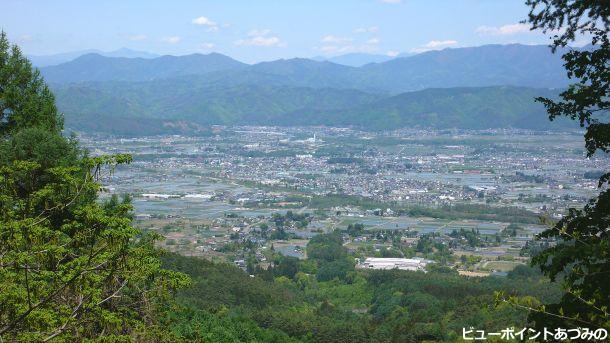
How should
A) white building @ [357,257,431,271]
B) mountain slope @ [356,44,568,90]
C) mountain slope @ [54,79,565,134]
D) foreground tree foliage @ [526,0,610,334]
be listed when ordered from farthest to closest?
mountain slope @ [356,44,568,90] < mountain slope @ [54,79,565,134] < white building @ [357,257,431,271] < foreground tree foliage @ [526,0,610,334]

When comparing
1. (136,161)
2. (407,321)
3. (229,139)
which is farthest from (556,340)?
(229,139)

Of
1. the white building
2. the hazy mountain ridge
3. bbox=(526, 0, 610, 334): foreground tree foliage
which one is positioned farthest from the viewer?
the hazy mountain ridge

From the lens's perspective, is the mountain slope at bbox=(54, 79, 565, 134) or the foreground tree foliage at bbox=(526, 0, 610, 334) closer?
the foreground tree foliage at bbox=(526, 0, 610, 334)

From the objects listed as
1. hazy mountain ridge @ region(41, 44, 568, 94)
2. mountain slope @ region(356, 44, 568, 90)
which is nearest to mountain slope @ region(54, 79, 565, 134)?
hazy mountain ridge @ region(41, 44, 568, 94)

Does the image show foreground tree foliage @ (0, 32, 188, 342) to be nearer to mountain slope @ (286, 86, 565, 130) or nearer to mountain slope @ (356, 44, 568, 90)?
mountain slope @ (286, 86, 565, 130)

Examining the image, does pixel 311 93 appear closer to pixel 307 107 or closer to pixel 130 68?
pixel 307 107

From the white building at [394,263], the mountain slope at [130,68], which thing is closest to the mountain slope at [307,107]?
the mountain slope at [130,68]
